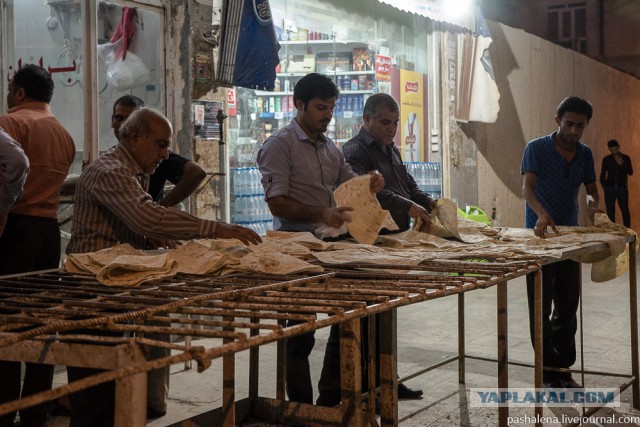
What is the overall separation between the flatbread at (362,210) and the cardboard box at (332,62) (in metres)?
4.76

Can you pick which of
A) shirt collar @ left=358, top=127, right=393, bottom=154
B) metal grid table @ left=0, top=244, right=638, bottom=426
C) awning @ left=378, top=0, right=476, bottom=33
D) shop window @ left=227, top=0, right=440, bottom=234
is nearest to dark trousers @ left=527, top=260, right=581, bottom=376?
shirt collar @ left=358, top=127, right=393, bottom=154

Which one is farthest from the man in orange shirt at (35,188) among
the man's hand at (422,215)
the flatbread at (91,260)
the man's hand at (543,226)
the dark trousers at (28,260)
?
the man's hand at (543,226)

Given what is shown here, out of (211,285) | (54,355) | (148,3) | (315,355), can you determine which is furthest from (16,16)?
(54,355)

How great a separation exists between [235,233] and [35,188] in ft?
5.36

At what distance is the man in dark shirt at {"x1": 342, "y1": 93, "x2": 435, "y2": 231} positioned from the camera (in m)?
4.68

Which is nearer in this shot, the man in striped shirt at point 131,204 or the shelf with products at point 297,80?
the man in striped shirt at point 131,204

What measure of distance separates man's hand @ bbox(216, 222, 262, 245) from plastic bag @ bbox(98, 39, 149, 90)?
3.56 metres

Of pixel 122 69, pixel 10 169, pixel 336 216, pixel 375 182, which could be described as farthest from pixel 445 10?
pixel 10 169

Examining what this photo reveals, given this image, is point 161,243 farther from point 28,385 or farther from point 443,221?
point 443,221

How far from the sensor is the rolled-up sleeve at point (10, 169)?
374cm

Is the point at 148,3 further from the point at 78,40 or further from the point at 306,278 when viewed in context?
the point at 306,278

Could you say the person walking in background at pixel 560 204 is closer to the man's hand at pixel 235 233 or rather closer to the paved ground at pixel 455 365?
the paved ground at pixel 455 365

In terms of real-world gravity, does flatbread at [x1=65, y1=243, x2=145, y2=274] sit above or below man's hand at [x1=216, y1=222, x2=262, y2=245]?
below

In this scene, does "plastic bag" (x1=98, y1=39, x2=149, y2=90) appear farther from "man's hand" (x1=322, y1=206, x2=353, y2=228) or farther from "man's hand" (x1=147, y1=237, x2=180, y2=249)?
"man's hand" (x1=322, y1=206, x2=353, y2=228)
